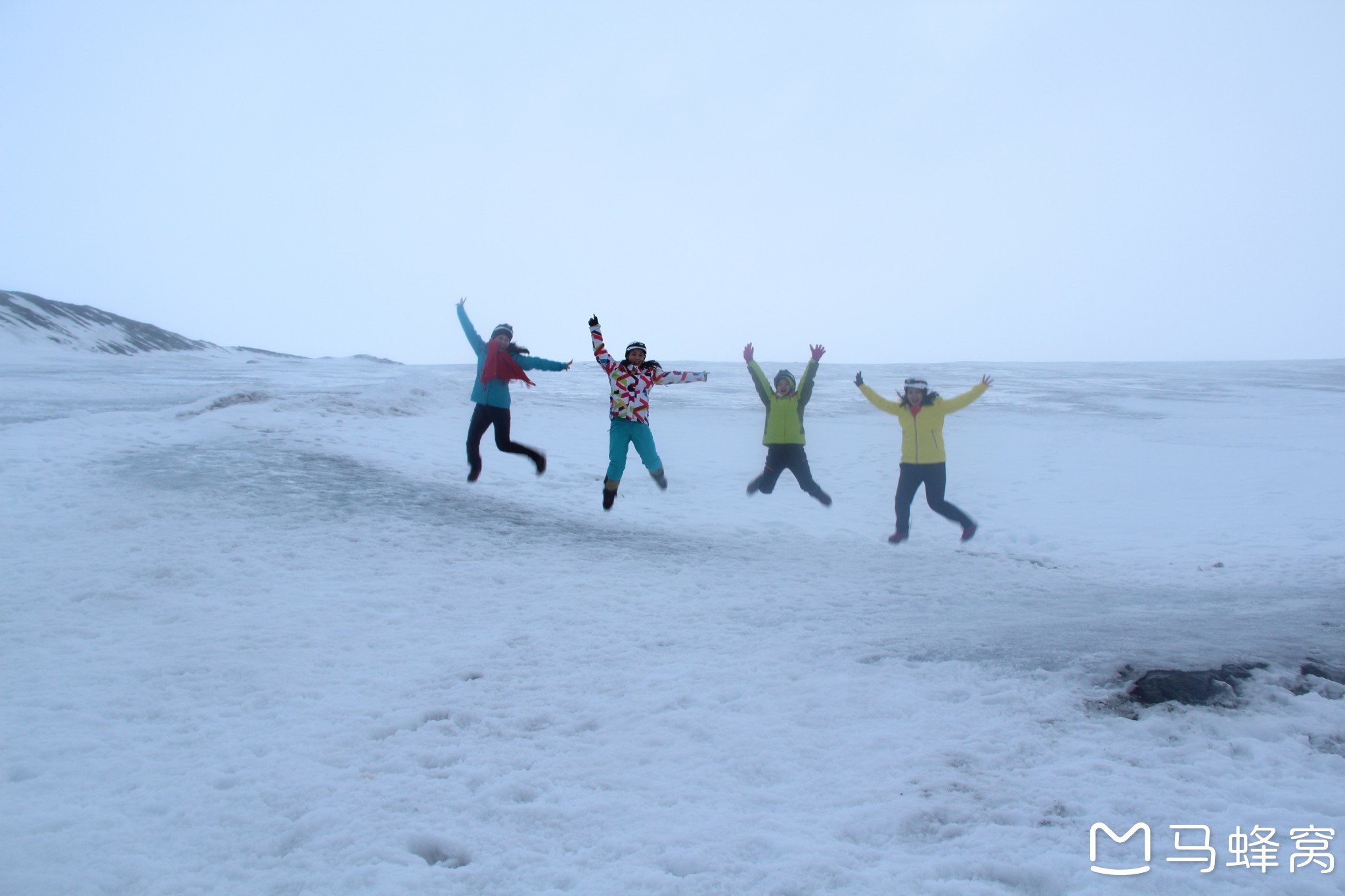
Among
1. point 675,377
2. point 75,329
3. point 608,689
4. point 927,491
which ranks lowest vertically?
point 608,689

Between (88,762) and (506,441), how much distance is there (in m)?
5.96

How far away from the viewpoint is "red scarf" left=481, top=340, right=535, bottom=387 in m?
8.94

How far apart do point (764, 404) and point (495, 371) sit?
9.68 ft

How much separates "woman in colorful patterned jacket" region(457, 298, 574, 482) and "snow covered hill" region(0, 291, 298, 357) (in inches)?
2200

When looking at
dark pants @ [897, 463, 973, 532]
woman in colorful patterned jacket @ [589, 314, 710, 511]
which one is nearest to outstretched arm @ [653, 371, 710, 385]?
woman in colorful patterned jacket @ [589, 314, 710, 511]

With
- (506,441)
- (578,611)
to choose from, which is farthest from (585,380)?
(578,611)

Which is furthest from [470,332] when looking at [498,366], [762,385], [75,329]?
[75,329]

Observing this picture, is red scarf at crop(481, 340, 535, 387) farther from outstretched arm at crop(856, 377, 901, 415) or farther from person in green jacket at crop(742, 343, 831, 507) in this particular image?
outstretched arm at crop(856, 377, 901, 415)

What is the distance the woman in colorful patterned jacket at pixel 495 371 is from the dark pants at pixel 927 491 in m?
3.82

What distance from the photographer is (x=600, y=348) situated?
8.70 metres

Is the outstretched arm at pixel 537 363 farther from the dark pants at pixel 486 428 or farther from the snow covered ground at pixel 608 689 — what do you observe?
the snow covered ground at pixel 608 689

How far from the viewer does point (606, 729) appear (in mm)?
3914

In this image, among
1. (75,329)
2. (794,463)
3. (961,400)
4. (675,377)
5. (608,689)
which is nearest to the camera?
(608,689)

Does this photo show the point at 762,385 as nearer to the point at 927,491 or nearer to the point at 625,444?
the point at 625,444
